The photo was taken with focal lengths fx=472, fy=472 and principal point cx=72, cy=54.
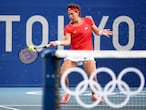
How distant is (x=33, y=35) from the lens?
32.9 ft

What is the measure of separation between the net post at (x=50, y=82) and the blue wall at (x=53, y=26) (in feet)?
22.8

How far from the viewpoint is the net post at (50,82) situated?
3.06 m

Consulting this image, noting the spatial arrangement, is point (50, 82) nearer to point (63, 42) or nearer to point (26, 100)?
point (63, 42)

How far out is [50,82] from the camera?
307 centimetres

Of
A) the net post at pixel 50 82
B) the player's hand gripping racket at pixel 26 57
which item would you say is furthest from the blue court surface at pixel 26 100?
the net post at pixel 50 82

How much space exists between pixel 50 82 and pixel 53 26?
7.07 m

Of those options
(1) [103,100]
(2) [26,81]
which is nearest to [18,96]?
(2) [26,81]

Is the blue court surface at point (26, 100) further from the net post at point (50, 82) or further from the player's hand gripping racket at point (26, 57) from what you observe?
the net post at point (50, 82)

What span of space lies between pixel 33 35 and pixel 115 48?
70.1 inches

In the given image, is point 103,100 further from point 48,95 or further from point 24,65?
point 24,65

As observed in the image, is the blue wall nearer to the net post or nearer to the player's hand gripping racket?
the player's hand gripping racket

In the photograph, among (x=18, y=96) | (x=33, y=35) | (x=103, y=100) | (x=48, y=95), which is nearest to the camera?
(x=48, y=95)

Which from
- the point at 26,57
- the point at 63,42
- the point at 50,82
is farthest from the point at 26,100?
the point at 50,82

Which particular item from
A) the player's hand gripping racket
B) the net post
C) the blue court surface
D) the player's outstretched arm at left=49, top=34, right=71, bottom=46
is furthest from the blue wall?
the net post
